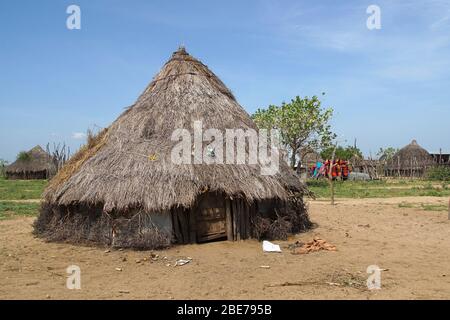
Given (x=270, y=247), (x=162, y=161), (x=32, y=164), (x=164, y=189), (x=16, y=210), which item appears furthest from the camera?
(x=32, y=164)

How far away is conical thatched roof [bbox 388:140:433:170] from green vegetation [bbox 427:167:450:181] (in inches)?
134

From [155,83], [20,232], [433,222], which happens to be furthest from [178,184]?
[433,222]

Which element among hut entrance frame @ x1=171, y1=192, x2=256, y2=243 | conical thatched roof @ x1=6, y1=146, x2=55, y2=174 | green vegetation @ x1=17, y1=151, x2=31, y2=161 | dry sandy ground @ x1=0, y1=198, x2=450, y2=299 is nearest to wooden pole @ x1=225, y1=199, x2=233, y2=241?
hut entrance frame @ x1=171, y1=192, x2=256, y2=243

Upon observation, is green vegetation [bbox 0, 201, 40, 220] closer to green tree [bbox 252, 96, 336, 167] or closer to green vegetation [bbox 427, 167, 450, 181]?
green tree [bbox 252, 96, 336, 167]

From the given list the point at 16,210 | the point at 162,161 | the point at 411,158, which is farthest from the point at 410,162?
the point at 162,161

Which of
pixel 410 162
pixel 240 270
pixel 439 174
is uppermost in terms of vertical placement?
pixel 410 162

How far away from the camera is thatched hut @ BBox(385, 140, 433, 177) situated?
31.8 metres

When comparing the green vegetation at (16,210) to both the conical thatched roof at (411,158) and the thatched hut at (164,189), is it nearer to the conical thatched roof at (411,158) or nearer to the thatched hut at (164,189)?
the thatched hut at (164,189)

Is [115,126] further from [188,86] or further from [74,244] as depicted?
[74,244]

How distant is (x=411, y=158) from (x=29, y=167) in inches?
1226

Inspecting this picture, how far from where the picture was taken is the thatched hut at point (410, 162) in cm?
3175

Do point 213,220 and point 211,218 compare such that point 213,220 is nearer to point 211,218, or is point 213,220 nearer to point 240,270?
point 211,218

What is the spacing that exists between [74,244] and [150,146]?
2312 mm

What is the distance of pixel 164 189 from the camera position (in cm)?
739
